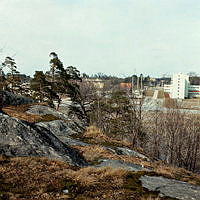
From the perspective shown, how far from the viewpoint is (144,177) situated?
6.32 m

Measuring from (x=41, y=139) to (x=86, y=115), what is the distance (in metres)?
19.5

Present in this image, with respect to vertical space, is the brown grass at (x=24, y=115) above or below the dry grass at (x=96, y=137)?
above

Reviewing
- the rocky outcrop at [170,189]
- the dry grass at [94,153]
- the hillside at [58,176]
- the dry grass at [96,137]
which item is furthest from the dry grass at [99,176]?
the dry grass at [96,137]

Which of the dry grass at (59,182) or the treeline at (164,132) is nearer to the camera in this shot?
the dry grass at (59,182)

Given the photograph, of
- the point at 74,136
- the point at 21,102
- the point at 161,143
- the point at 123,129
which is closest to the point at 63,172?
the point at 74,136

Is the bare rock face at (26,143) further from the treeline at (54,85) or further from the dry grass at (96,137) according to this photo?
the treeline at (54,85)

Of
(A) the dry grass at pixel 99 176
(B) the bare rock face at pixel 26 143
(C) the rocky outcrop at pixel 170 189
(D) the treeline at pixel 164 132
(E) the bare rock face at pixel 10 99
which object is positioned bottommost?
(D) the treeline at pixel 164 132

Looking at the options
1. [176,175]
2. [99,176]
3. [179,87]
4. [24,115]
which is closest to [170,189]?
[99,176]

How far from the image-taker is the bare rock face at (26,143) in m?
6.36

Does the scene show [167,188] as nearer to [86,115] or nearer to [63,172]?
[63,172]

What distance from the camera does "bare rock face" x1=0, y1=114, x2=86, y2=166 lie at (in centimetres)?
636

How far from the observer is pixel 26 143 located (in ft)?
21.9

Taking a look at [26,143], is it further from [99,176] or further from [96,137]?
[96,137]

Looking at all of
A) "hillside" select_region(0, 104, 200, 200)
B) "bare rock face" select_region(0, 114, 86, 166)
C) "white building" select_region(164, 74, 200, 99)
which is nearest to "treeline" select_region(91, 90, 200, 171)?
"bare rock face" select_region(0, 114, 86, 166)
